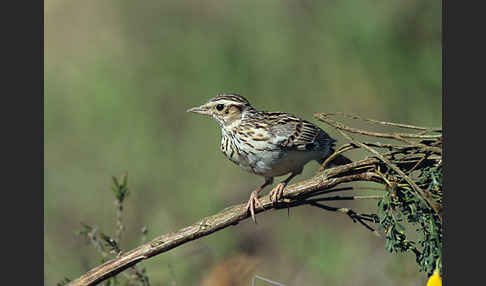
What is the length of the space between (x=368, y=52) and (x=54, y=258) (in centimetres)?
380

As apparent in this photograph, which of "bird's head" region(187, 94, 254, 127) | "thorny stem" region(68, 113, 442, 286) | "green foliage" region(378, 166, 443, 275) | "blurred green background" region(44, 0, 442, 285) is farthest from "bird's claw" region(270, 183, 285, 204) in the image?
"blurred green background" region(44, 0, 442, 285)

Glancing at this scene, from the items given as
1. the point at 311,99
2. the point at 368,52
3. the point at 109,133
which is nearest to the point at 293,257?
the point at 311,99

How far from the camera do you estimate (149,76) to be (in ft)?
26.7

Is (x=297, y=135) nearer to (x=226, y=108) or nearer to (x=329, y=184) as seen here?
(x=226, y=108)

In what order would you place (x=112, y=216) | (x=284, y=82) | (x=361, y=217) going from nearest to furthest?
1. (x=361, y=217)
2. (x=112, y=216)
3. (x=284, y=82)

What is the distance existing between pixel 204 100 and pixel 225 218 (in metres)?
4.37

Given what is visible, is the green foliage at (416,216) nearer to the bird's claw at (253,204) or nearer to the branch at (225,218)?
the branch at (225,218)

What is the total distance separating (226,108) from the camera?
4434 mm

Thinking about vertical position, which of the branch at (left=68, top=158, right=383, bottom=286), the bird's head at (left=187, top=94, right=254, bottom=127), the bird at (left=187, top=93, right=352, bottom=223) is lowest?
the branch at (left=68, top=158, right=383, bottom=286)

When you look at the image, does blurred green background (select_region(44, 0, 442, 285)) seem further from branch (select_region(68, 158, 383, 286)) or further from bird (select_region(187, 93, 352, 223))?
branch (select_region(68, 158, 383, 286))

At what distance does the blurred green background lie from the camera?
19.9 feet
